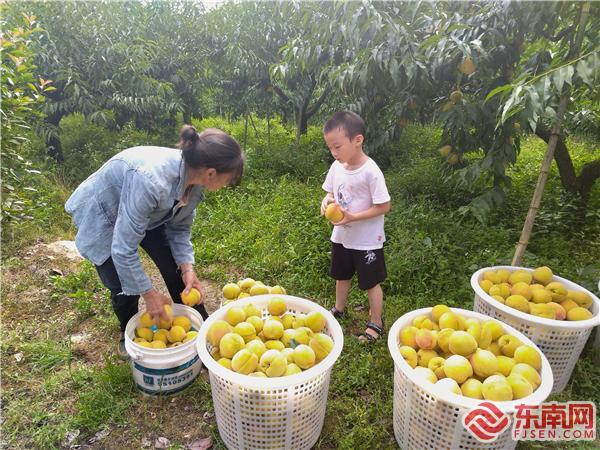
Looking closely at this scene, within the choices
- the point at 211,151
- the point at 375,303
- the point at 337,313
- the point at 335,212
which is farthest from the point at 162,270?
the point at 375,303

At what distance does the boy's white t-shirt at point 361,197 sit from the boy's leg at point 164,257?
1.11 metres

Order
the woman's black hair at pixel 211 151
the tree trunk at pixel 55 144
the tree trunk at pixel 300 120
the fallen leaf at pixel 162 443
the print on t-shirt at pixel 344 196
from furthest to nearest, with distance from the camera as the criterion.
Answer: the tree trunk at pixel 300 120
the tree trunk at pixel 55 144
the print on t-shirt at pixel 344 196
the fallen leaf at pixel 162 443
the woman's black hair at pixel 211 151

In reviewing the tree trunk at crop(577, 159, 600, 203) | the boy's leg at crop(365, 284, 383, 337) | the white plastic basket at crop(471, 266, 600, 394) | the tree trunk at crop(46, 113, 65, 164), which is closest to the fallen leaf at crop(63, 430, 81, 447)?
the boy's leg at crop(365, 284, 383, 337)

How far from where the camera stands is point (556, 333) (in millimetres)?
2045

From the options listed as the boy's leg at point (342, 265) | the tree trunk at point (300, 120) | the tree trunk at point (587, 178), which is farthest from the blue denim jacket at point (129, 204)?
the tree trunk at point (300, 120)

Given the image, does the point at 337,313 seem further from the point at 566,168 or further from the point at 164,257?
the point at 566,168

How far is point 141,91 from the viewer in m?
6.02

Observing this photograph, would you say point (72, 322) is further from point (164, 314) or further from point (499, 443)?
point (499, 443)

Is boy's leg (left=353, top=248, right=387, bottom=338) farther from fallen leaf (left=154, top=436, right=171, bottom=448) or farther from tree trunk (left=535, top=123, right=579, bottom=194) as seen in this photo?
tree trunk (left=535, top=123, right=579, bottom=194)

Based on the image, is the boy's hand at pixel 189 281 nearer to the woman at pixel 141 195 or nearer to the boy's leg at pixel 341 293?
the woman at pixel 141 195

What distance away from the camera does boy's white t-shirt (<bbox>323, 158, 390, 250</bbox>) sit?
238 cm

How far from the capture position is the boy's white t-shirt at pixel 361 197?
7.79ft

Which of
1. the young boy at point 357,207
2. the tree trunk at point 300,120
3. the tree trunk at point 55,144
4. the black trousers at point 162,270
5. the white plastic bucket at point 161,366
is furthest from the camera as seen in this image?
the tree trunk at point 300,120

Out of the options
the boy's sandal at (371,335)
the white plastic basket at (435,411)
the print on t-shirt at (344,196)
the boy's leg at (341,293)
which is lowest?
the boy's sandal at (371,335)
